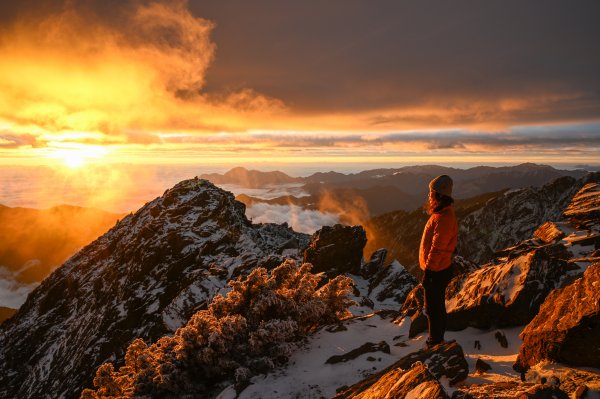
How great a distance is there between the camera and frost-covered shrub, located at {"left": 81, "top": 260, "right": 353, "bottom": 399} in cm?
1234

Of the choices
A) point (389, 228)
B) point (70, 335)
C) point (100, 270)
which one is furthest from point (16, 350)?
point (389, 228)

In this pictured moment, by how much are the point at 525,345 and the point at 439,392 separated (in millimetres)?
3924

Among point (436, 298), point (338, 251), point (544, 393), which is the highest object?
point (544, 393)

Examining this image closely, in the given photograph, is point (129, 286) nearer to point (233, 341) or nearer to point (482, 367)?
point (233, 341)

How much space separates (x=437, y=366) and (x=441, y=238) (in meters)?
2.92

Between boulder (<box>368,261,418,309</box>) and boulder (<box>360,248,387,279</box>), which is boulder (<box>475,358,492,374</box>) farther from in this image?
boulder (<box>360,248,387,279</box>)

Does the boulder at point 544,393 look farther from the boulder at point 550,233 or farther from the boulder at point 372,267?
the boulder at point 372,267

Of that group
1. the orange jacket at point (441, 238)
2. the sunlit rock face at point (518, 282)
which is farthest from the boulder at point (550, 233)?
the orange jacket at point (441, 238)

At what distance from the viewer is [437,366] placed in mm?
7812

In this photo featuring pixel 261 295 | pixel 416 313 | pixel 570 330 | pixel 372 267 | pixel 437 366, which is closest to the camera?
pixel 570 330

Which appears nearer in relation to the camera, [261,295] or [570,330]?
[570,330]

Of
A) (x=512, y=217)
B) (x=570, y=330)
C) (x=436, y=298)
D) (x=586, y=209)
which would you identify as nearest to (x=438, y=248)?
(x=436, y=298)

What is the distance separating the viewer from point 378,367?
10930mm

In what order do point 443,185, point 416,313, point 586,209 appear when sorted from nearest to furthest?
point 443,185 → point 416,313 → point 586,209
